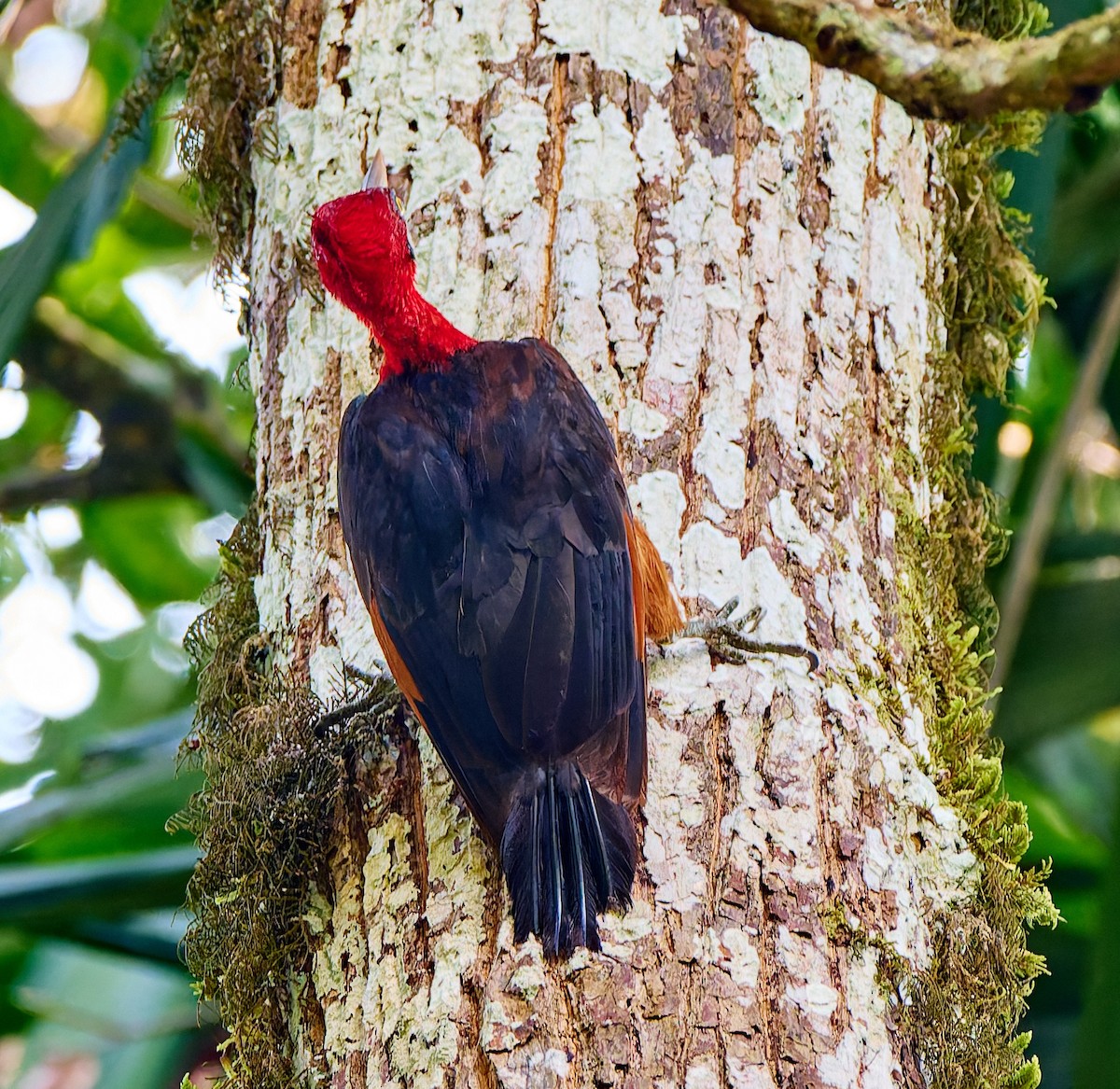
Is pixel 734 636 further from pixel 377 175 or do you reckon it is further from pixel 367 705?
pixel 377 175

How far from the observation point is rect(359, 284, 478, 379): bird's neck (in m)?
2.62

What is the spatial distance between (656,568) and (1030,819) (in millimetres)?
2250

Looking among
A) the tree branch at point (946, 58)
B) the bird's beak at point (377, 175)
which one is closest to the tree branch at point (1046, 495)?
the bird's beak at point (377, 175)

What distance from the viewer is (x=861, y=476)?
258 centimetres

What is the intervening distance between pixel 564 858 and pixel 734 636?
46 cm

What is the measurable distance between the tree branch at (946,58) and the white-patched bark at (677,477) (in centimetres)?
103

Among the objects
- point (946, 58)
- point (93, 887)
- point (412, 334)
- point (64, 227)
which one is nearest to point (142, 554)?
point (64, 227)

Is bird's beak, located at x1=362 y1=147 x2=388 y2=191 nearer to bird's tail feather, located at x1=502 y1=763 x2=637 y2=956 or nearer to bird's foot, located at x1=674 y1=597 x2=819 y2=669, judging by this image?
bird's foot, located at x1=674 y1=597 x2=819 y2=669

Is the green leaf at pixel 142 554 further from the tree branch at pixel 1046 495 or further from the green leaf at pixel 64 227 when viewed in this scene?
the tree branch at pixel 1046 495

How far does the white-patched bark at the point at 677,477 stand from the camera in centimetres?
203

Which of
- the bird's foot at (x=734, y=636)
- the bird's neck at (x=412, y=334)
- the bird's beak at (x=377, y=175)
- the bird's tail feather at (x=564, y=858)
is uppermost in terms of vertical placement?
the bird's beak at (x=377, y=175)

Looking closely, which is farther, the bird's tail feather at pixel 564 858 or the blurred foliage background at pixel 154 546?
the blurred foliage background at pixel 154 546

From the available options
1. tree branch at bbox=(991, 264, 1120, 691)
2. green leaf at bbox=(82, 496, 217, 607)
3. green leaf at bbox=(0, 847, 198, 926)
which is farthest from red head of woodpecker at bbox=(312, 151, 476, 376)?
green leaf at bbox=(82, 496, 217, 607)

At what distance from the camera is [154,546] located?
18.6 feet
